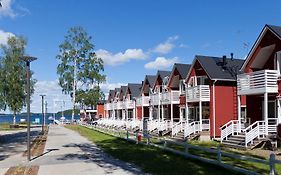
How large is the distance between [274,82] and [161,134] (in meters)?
14.3

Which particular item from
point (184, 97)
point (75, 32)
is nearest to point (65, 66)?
point (75, 32)

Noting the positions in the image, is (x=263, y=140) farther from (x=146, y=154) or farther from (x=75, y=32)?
(x=75, y=32)

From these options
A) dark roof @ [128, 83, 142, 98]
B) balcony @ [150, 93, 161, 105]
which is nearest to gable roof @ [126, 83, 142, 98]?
dark roof @ [128, 83, 142, 98]

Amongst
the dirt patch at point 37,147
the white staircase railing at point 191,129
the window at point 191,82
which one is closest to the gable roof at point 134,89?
the window at point 191,82

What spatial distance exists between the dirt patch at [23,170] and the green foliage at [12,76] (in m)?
45.9

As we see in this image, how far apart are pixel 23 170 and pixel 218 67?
21.0m

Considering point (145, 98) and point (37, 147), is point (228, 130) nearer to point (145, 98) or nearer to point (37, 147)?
point (37, 147)

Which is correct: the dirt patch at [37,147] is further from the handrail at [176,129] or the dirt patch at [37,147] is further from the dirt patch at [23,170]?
the handrail at [176,129]

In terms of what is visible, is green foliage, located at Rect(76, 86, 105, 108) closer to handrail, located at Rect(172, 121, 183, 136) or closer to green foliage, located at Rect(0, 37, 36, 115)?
green foliage, located at Rect(0, 37, 36, 115)

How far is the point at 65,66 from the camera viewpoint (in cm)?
6084

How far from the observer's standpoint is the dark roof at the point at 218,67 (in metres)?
30.7

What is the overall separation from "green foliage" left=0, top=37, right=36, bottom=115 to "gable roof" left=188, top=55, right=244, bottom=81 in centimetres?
3531

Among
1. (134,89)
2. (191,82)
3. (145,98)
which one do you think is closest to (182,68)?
(191,82)

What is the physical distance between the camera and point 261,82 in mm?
22922
